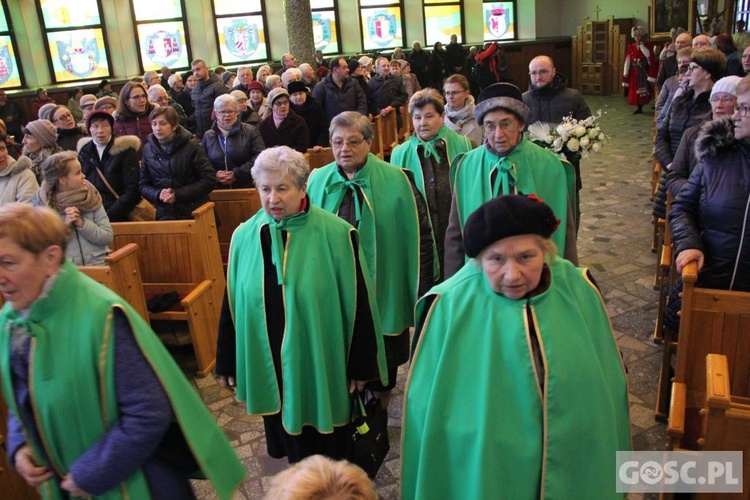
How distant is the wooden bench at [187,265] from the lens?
4793mm

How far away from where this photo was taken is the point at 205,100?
889cm

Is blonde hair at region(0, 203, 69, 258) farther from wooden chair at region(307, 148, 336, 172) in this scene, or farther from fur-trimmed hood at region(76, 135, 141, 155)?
wooden chair at region(307, 148, 336, 172)

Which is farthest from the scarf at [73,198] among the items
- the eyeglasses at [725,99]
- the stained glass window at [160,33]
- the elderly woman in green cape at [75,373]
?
the stained glass window at [160,33]

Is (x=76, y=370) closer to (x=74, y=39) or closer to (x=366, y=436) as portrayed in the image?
(x=366, y=436)

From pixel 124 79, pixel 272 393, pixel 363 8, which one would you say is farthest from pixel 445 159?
pixel 363 8

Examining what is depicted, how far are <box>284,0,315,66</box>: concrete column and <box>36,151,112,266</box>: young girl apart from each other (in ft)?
34.5

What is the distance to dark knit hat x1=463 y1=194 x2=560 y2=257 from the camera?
198 cm

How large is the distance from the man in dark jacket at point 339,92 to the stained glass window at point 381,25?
32.4 feet

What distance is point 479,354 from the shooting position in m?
2.07

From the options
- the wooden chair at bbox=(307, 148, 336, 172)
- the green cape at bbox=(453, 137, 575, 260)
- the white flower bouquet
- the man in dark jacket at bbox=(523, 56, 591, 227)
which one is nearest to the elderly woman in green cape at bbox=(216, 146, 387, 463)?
the green cape at bbox=(453, 137, 575, 260)

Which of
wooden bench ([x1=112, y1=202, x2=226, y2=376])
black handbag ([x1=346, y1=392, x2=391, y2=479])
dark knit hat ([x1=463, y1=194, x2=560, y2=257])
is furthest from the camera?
wooden bench ([x1=112, y1=202, x2=226, y2=376])

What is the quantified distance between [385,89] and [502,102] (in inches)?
303

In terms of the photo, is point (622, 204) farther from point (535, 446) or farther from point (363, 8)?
point (363, 8)

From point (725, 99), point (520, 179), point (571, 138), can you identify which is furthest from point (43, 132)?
point (725, 99)
